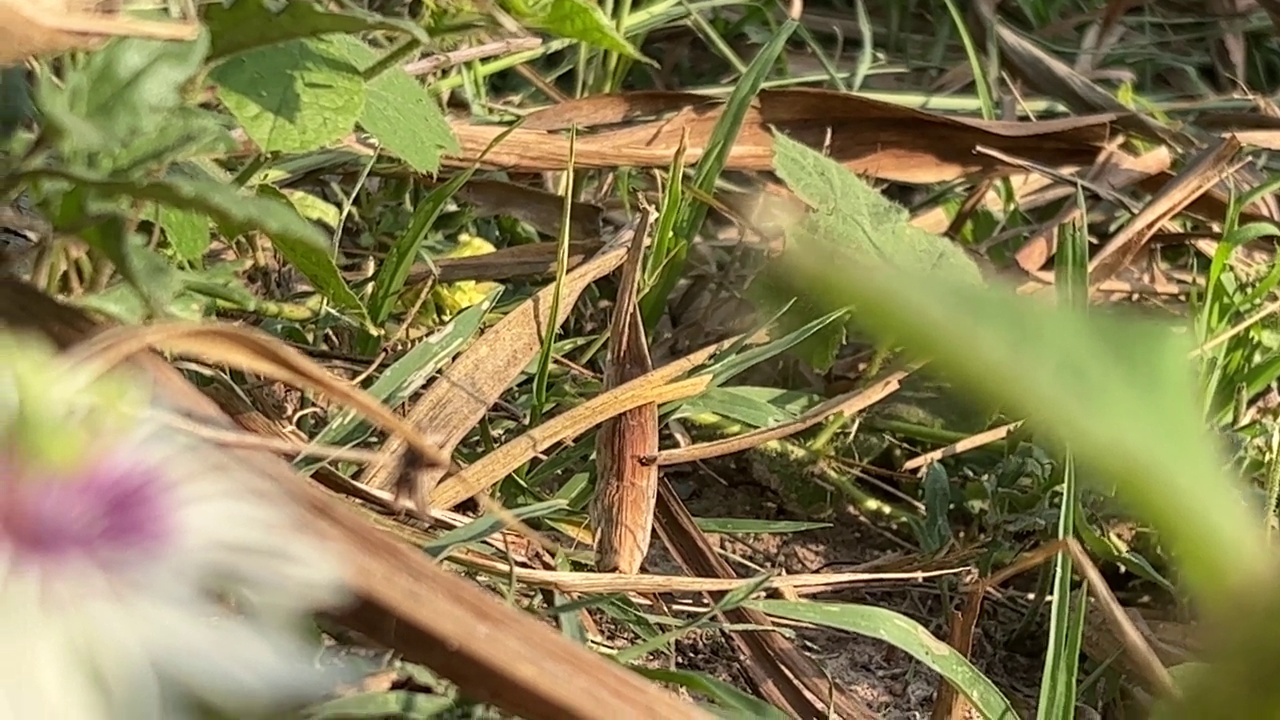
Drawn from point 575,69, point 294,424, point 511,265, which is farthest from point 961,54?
point 294,424

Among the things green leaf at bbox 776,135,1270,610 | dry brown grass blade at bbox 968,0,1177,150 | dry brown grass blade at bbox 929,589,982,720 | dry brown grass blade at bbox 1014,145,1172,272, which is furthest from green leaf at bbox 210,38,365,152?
dry brown grass blade at bbox 968,0,1177,150

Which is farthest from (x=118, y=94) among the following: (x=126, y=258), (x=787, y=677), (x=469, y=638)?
(x=787, y=677)

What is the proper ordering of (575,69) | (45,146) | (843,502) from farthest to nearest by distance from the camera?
(575,69) → (843,502) → (45,146)

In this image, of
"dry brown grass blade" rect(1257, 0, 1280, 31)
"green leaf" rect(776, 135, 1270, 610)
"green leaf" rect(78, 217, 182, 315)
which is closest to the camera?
"green leaf" rect(776, 135, 1270, 610)

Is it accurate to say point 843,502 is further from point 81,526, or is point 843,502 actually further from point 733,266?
point 81,526

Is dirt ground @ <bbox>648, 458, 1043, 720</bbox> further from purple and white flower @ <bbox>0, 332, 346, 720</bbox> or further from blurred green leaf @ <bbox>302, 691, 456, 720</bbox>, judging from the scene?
purple and white flower @ <bbox>0, 332, 346, 720</bbox>

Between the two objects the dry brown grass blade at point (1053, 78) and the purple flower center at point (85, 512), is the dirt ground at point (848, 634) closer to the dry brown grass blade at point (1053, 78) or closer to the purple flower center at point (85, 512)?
the purple flower center at point (85, 512)
